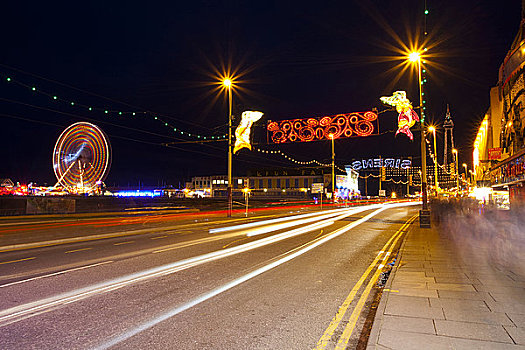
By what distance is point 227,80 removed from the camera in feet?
77.4

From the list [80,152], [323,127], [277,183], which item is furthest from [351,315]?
[277,183]

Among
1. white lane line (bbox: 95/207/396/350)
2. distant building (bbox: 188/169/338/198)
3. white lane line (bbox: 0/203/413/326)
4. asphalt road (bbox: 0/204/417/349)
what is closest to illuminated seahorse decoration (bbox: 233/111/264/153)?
asphalt road (bbox: 0/204/417/349)

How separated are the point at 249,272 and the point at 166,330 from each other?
12.3ft

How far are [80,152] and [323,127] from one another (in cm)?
3766

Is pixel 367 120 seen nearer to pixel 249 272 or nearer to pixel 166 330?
pixel 249 272

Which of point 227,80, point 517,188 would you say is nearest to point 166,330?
point 227,80

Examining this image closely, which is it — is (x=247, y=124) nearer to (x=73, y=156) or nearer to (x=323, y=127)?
(x=323, y=127)

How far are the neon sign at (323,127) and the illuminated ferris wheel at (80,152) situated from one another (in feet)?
105

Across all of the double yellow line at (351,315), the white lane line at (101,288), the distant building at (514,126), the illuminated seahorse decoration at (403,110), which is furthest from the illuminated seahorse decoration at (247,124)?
the distant building at (514,126)

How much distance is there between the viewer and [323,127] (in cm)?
1900

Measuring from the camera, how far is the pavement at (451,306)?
388 cm

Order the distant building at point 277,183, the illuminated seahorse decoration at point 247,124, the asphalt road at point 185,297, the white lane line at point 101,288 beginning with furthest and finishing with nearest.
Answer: the distant building at point 277,183 < the illuminated seahorse decoration at point 247,124 < the white lane line at point 101,288 < the asphalt road at point 185,297

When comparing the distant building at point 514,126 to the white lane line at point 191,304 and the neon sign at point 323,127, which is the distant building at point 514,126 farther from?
the white lane line at point 191,304

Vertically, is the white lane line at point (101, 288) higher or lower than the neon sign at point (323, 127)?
lower
